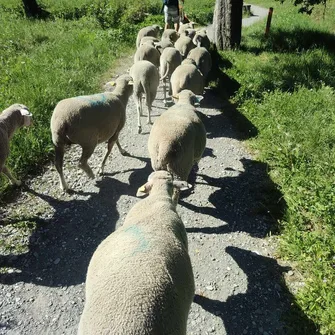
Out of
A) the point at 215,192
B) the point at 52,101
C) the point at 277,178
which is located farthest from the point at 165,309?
the point at 52,101

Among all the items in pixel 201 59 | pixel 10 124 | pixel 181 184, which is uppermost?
pixel 201 59

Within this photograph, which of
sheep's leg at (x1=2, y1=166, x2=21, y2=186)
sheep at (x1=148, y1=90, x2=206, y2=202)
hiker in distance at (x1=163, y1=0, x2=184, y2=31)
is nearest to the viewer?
sheep at (x1=148, y1=90, x2=206, y2=202)

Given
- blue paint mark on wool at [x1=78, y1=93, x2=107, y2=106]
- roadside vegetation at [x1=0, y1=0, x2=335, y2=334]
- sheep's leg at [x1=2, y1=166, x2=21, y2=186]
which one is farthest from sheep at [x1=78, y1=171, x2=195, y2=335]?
sheep's leg at [x1=2, y1=166, x2=21, y2=186]

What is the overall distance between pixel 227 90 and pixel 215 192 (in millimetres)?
4548

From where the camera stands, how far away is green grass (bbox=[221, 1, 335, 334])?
3.95 meters

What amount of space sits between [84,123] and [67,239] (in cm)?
177

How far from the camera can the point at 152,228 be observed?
3.00 meters

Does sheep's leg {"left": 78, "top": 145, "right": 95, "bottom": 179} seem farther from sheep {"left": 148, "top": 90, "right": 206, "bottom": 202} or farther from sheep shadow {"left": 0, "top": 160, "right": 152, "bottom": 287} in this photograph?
sheep {"left": 148, "top": 90, "right": 206, "bottom": 202}

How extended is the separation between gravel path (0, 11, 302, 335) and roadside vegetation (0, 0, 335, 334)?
37 cm

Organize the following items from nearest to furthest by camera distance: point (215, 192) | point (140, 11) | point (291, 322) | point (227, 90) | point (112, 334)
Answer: point (112, 334) < point (291, 322) < point (215, 192) < point (227, 90) < point (140, 11)

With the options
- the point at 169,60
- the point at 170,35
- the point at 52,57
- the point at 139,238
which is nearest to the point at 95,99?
the point at 139,238

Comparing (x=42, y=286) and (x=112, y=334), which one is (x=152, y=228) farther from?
(x=42, y=286)

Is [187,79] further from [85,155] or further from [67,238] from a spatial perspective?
[67,238]

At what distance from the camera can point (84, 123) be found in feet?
16.2
